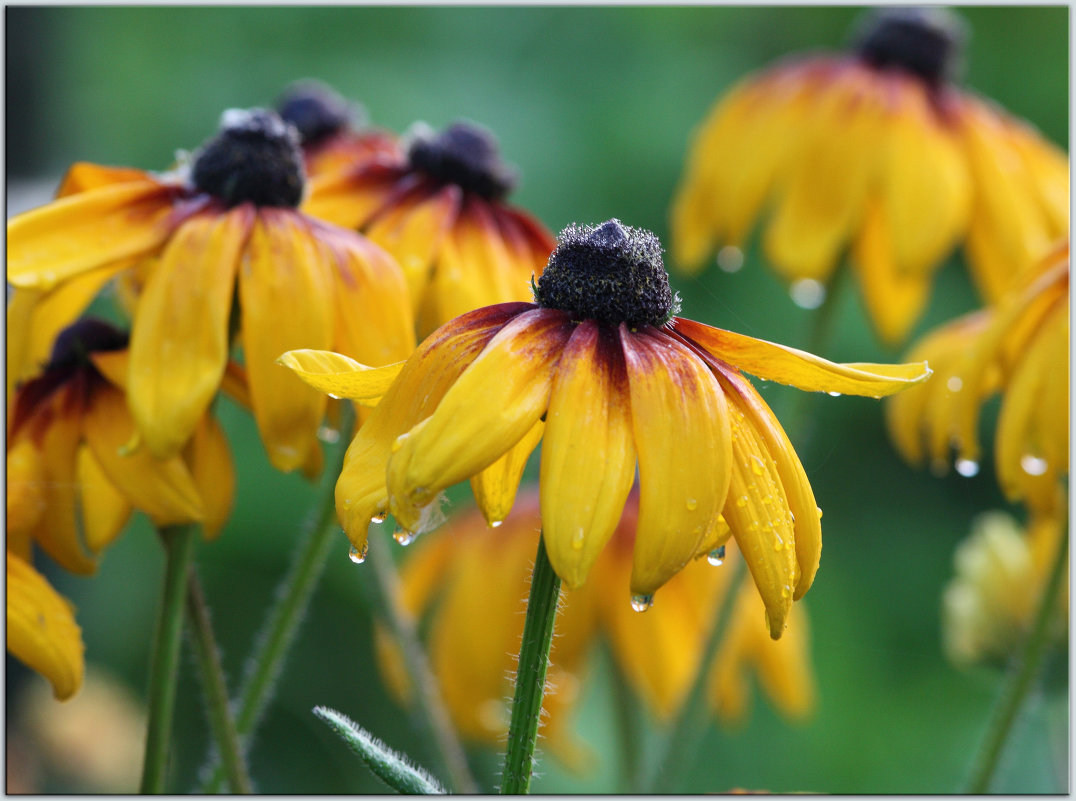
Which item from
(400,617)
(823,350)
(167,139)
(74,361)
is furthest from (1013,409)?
(167,139)

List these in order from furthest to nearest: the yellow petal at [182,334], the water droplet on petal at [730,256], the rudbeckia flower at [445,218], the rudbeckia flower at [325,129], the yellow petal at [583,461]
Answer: the water droplet on petal at [730,256] → the rudbeckia flower at [325,129] → the rudbeckia flower at [445,218] → the yellow petal at [182,334] → the yellow petal at [583,461]

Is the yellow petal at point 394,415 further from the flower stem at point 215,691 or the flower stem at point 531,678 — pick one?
the flower stem at point 215,691

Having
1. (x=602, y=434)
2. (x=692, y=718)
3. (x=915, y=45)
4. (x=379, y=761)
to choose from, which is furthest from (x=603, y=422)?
(x=915, y=45)

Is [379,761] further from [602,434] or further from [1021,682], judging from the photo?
[1021,682]


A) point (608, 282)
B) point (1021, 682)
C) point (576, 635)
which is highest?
point (608, 282)

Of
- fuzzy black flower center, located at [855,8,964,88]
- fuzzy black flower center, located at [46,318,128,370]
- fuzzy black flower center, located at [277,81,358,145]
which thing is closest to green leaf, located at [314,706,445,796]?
fuzzy black flower center, located at [46,318,128,370]

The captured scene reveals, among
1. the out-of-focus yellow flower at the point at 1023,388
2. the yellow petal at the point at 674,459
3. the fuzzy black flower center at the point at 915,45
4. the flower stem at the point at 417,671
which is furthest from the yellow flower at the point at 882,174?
the yellow petal at the point at 674,459
